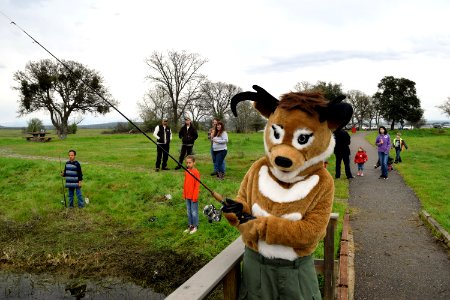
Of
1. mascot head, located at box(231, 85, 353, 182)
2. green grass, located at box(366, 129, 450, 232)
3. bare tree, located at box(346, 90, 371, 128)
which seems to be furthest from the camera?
bare tree, located at box(346, 90, 371, 128)

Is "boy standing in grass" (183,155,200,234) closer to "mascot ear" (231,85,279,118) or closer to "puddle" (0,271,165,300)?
"puddle" (0,271,165,300)

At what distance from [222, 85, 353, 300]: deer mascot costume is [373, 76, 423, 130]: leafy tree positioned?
51895mm

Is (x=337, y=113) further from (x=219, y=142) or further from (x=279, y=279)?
(x=219, y=142)

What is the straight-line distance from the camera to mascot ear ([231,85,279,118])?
2783 mm

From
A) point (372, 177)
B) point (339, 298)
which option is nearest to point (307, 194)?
point (339, 298)

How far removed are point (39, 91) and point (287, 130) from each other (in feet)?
118

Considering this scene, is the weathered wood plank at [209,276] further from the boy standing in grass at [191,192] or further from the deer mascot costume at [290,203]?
the boy standing in grass at [191,192]

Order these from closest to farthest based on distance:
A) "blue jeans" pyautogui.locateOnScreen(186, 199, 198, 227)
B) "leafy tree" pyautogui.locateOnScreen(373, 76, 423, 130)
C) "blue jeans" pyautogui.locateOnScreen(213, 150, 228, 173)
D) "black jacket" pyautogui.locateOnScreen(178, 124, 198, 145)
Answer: "blue jeans" pyautogui.locateOnScreen(186, 199, 198, 227) < "blue jeans" pyautogui.locateOnScreen(213, 150, 228, 173) < "black jacket" pyautogui.locateOnScreen(178, 124, 198, 145) < "leafy tree" pyautogui.locateOnScreen(373, 76, 423, 130)

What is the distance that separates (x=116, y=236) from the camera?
334 inches

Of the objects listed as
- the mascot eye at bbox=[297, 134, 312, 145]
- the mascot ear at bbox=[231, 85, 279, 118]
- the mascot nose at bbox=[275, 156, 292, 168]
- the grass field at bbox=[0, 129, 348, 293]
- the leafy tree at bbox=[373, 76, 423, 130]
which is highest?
the leafy tree at bbox=[373, 76, 423, 130]

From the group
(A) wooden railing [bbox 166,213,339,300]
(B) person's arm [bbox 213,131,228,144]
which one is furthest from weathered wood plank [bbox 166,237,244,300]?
(B) person's arm [bbox 213,131,228,144]

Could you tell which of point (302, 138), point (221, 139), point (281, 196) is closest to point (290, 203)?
point (281, 196)

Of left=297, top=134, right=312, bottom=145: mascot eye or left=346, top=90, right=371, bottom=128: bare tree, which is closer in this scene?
left=297, top=134, right=312, bottom=145: mascot eye

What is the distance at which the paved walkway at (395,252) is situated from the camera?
16.4 ft
